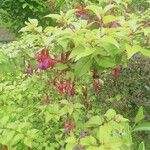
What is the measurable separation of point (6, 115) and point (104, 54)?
3.79ft

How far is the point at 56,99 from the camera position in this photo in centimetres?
304

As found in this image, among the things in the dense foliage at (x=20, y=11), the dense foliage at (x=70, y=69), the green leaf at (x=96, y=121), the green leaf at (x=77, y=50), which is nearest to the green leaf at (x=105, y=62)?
the dense foliage at (x=70, y=69)

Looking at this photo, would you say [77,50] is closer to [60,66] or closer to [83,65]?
[83,65]

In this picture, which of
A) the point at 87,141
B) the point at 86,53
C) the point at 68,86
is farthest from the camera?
the point at 68,86

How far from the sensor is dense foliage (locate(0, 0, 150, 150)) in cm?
208

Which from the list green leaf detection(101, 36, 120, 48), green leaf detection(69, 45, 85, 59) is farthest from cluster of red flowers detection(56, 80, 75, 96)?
green leaf detection(101, 36, 120, 48)

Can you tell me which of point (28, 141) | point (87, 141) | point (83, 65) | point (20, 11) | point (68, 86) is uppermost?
point (83, 65)

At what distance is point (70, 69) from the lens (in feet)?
7.60

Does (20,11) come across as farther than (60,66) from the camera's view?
Yes

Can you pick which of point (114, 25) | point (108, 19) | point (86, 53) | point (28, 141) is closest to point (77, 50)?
point (86, 53)

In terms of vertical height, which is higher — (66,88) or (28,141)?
(66,88)

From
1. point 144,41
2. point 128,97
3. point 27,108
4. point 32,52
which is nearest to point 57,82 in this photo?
point 32,52

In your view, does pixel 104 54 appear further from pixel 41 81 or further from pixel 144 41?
pixel 41 81

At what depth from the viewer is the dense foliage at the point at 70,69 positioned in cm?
Result: 208
